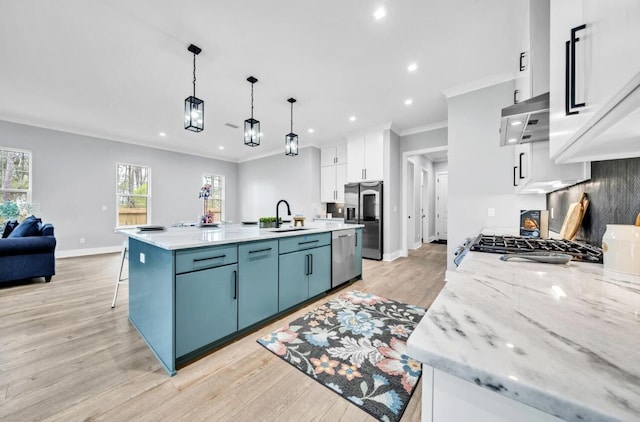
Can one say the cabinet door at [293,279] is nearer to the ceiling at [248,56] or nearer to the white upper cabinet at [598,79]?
the white upper cabinet at [598,79]

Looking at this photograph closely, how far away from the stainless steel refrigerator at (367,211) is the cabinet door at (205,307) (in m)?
3.55

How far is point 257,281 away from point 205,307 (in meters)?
0.45

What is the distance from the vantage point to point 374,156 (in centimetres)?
500

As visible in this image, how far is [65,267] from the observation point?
168 inches

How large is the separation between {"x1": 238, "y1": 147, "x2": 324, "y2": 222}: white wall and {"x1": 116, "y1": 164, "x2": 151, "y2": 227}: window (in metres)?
2.68

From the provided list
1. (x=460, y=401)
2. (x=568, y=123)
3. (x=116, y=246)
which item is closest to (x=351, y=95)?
(x=568, y=123)

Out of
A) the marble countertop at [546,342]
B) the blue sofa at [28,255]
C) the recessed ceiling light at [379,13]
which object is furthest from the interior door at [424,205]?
the blue sofa at [28,255]

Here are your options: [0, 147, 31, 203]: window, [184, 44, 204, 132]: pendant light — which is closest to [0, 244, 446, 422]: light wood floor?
[184, 44, 204, 132]: pendant light

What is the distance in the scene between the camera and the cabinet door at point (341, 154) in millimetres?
5843

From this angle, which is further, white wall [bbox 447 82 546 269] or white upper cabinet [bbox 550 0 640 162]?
white wall [bbox 447 82 546 269]

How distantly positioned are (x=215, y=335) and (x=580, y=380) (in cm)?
194

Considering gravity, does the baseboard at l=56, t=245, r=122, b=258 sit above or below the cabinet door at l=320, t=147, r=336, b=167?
below

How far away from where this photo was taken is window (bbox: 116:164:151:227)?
5.86m

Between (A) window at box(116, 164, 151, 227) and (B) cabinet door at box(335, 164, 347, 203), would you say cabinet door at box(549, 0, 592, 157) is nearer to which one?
(B) cabinet door at box(335, 164, 347, 203)
